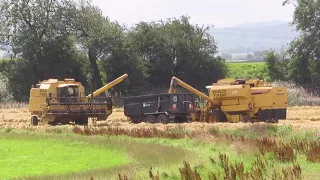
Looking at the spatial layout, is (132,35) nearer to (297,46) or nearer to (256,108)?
(297,46)

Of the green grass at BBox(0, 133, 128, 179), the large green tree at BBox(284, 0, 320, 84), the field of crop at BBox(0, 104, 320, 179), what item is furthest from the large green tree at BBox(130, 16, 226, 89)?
the green grass at BBox(0, 133, 128, 179)

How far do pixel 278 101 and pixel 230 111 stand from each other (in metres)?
3.08

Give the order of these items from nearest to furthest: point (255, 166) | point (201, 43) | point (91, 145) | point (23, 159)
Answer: point (255, 166)
point (23, 159)
point (91, 145)
point (201, 43)

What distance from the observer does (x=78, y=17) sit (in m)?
69.2

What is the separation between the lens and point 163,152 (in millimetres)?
23766

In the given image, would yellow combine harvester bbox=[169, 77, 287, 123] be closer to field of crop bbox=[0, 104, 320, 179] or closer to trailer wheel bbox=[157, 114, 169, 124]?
trailer wheel bbox=[157, 114, 169, 124]

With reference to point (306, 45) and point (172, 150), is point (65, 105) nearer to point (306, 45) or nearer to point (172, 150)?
point (172, 150)

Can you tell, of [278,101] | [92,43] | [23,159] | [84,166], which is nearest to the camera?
[84,166]

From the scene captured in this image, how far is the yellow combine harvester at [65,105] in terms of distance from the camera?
3912 centimetres

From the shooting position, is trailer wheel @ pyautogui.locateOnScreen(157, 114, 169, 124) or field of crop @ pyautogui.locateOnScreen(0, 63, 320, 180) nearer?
field of crop @ pyautogui.locateOnScreen(0, 63, 320, 180)

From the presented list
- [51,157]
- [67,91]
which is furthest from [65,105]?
[51,157]

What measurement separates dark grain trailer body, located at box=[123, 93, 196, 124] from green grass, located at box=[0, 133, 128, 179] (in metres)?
9.51

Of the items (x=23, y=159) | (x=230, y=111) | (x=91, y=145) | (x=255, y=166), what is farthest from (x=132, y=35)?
(x=255, y=166)

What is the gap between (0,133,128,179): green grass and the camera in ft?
68.1
